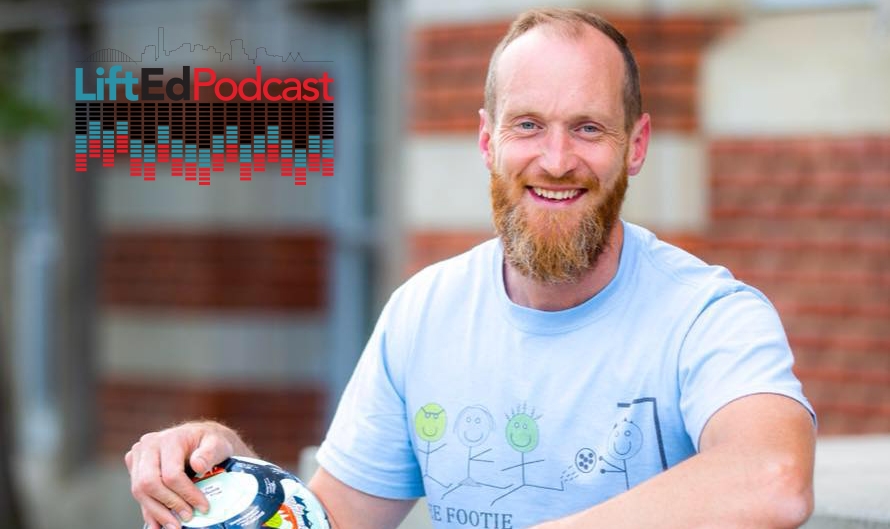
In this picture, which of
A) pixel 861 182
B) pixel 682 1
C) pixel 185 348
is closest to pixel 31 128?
pixel 185 348

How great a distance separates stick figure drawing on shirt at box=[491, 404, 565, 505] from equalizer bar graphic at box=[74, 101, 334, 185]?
3386mm

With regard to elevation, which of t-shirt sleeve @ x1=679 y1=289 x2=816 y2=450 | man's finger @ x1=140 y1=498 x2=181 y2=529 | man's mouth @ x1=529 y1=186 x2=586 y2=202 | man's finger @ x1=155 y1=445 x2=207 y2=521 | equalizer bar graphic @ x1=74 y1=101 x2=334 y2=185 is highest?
equalizer bar graphic @ x1=74 y1=101 x2=334 y2=185

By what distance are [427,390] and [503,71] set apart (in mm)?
677

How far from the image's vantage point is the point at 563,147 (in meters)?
2.57

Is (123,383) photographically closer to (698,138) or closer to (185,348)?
(185,348)

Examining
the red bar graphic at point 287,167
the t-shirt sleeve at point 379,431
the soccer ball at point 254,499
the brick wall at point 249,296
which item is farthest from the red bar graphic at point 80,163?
the soccer ball at point 254,499

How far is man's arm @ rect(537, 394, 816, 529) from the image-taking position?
218 centimetres

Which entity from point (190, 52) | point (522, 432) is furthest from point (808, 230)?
point (190, 52)

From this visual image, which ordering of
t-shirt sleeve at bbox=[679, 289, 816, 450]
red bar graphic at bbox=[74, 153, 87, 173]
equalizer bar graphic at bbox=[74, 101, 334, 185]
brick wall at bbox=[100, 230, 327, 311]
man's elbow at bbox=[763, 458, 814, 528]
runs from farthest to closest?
red bar graphic at bbox=[74, 153, 87, 173] < brick wall at bbox=[100, 230, 327, 311] < equalizer bar graphic at bbox=[74, 101, 334, 185] < t-shirt sleeve at bbox=[679, 289, 816, 450] < man's elbow at bbox=[763, 458, 814, 528]

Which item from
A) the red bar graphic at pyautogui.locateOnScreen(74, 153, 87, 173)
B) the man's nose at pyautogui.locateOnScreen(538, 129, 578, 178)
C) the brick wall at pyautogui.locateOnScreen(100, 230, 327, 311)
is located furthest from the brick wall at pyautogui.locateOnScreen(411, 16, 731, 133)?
the red bar graphic at pyautogui.locateOnScreen(74, 153, 87, 173)

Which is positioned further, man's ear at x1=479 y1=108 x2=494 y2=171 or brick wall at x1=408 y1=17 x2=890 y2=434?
brick wall at x1=408 y1=17 x2=890 y2=434

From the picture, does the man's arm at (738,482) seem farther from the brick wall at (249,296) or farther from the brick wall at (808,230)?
the brick wall at (249,296)

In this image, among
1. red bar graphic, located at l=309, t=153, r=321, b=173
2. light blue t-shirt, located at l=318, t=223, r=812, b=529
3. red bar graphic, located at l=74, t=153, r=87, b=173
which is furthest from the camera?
red bar graphic, located at l=74, t=153, r=87, b=173

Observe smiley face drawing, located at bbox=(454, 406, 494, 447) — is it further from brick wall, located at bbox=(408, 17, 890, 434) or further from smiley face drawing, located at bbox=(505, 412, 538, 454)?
brick wall, located at bbox=(408, 17, 890, 434)
